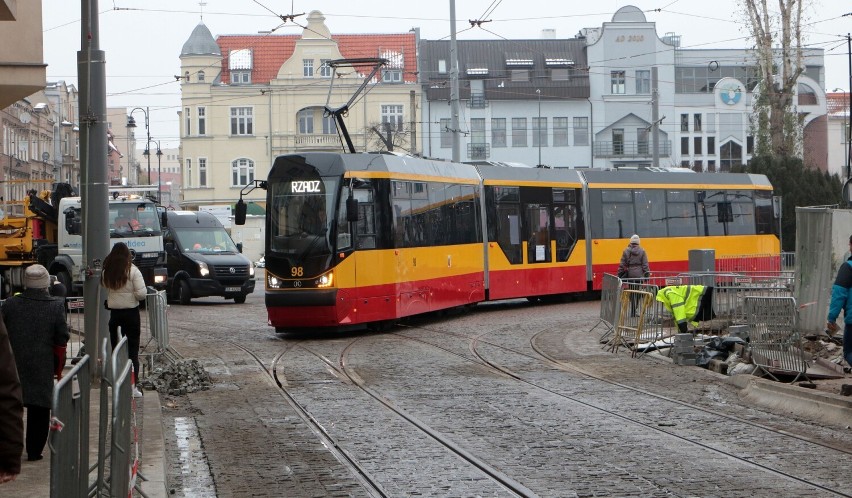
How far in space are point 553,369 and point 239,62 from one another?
57.8 metres

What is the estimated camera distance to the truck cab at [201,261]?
32.1 meters

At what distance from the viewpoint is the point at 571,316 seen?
84.2 ft

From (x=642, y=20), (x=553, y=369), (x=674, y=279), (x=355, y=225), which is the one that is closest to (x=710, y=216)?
(x=674, y=279)

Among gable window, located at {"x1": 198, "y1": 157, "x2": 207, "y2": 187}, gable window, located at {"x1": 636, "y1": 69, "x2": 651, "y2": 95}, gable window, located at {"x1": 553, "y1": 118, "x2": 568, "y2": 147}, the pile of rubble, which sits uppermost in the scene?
gable window, located at {"x1": 636, "y1": 69, "x2": 651, "y2": 95}

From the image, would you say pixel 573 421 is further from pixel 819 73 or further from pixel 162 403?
pixel 819 73

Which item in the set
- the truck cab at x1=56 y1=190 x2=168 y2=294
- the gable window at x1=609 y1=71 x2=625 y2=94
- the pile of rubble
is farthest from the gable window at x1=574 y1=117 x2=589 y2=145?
the pile of rubble

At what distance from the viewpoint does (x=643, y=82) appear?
7269 centimetres

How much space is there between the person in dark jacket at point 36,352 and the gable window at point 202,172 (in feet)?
204

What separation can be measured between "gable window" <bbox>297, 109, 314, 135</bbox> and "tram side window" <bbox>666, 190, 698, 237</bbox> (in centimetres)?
3919

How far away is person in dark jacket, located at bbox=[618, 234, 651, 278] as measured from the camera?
76.2ft

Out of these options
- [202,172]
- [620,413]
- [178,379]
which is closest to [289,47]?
[202,172]

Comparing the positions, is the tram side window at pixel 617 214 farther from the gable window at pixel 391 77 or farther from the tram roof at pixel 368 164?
the gable window at pixel 391 77

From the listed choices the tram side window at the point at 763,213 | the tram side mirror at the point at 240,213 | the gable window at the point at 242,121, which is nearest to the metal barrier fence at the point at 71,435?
the tram side mirror at the point at 240,213

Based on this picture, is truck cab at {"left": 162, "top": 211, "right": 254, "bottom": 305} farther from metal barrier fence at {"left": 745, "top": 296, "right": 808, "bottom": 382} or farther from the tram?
metal barrier fence at {"left": 745, "top": 296, "right": 808, "bottom": 382}
